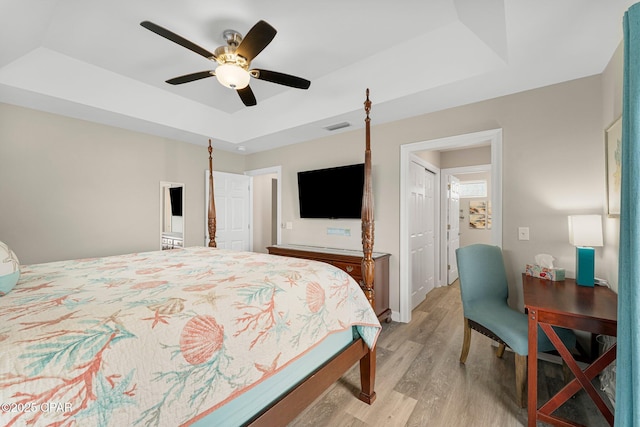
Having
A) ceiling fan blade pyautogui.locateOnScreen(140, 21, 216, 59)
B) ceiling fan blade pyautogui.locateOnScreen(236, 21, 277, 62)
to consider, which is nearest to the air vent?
ceiling fan blade pyautogui.locateOnScreen(236, 21, 277, 62)

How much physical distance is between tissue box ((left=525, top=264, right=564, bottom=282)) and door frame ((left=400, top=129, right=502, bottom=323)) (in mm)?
347

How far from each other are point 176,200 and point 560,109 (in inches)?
182

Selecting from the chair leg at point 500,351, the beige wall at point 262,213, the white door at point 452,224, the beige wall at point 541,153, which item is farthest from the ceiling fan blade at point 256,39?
the white door at point 452,224

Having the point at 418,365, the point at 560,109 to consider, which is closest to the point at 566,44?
the point at 560,109

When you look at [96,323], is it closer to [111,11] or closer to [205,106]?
[111,11]

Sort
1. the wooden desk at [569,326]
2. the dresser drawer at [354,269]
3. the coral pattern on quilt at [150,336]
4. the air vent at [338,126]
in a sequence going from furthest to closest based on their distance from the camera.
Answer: the air vent at [338,126] → the dresser drawer at [354,269] → the wooden desk at [569,326] → the coral pattern on quilt at [150,336]

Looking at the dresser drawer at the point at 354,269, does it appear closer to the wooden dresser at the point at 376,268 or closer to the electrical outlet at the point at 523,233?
the wooden dresser at the point at 376,268

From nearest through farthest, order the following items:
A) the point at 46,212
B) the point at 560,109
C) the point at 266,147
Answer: the point at 560,109 → the point at 46,212 → the point at 266,147

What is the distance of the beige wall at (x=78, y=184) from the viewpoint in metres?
2.77

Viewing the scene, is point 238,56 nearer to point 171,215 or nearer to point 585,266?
point 171,215

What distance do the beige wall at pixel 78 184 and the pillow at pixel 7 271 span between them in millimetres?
2243

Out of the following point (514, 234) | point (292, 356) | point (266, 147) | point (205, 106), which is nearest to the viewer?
point (292, 356)

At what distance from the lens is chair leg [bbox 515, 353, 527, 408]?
1801 millimetres

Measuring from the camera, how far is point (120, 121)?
10.6 feet
